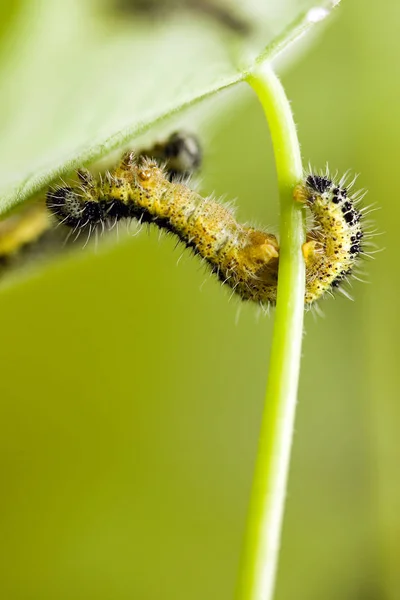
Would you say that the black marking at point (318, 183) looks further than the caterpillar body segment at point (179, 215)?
No

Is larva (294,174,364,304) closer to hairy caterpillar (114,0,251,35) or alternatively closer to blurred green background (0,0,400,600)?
hairy caterpillar (114,0,251,35)

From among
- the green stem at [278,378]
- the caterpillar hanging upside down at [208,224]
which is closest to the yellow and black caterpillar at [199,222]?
the caterpillar hanging upside down at [208,224]

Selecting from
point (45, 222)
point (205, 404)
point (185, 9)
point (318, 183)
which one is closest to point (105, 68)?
point (185, 9)

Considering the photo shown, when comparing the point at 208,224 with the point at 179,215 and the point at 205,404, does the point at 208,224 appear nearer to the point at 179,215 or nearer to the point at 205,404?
the point at 179,215

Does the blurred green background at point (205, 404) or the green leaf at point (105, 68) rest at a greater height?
the blurred green background at point (205, 404)

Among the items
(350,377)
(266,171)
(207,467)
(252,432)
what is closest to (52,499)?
(207,467)

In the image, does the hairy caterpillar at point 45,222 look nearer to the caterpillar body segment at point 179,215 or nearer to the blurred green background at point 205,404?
the caterpillar body segment at point 179,215
